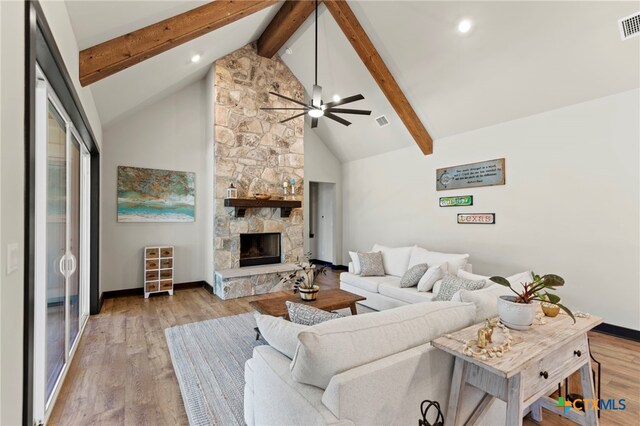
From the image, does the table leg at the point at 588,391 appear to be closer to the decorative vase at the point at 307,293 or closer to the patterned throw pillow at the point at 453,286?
the patterned throw pillow at the point at 453,286

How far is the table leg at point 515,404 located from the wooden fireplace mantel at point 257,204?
180 inches

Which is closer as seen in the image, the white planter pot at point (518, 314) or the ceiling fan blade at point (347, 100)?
the white planter pot at point (518, 314)

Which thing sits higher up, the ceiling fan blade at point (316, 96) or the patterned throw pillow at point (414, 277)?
the ceiling fan blade at point (316, 96)

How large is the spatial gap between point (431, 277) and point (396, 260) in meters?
1.02

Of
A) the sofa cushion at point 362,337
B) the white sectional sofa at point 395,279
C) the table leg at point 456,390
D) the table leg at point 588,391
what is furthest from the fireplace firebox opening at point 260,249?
the table leg at point 588,391

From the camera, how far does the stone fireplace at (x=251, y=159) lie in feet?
17.5

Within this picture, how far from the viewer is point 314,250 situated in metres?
8.73

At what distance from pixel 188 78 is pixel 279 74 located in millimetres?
1748

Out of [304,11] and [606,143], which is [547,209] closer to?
[606,143]

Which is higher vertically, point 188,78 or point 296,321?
point 188,78

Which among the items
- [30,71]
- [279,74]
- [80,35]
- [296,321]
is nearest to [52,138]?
[80,35]

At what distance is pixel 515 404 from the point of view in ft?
A: 4.43

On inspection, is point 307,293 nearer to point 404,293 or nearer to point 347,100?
point 404,293

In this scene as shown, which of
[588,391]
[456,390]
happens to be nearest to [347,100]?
[456,390]
